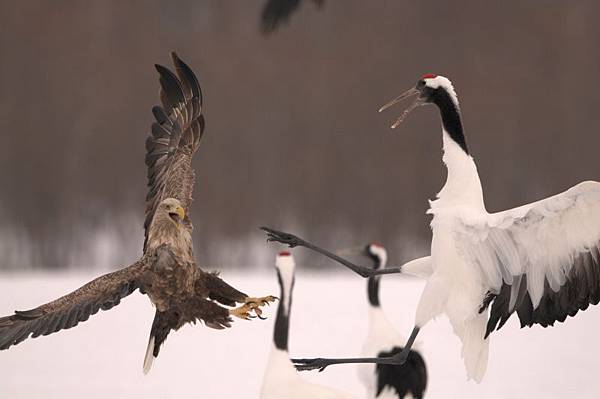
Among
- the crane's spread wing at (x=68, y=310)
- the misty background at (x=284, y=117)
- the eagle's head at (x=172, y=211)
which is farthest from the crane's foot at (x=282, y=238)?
the misty background at (x=284, y=117)

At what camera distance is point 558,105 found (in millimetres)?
9242

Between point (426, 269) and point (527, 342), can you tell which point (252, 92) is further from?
point (426, 269)

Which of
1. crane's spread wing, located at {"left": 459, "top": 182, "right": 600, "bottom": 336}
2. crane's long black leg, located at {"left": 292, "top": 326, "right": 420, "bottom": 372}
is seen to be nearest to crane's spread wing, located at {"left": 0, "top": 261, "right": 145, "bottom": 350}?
crane's long black leg, located at {"left": 292, "top": 326, "right": 420, "bottom": 372}

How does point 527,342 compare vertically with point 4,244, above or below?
below

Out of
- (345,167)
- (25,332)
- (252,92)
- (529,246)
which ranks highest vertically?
(252,92)

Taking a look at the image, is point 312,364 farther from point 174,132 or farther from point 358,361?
point 174,132

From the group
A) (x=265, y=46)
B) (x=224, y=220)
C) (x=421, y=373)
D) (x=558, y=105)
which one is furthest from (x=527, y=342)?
(x=265, y=46)

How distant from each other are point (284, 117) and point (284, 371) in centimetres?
546

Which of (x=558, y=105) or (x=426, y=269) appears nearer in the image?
(x=426, y=269)

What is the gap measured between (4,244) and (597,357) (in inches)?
189

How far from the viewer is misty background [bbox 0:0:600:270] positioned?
8602mm

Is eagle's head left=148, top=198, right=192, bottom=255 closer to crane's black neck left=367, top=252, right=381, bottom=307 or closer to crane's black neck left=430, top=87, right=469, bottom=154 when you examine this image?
crane's black neck left=430, top=87, right=469, bottom=154

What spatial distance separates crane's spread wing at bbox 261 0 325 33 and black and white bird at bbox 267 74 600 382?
4.29ft

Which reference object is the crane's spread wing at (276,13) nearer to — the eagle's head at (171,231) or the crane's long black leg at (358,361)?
the eagle's head at (171,231)
